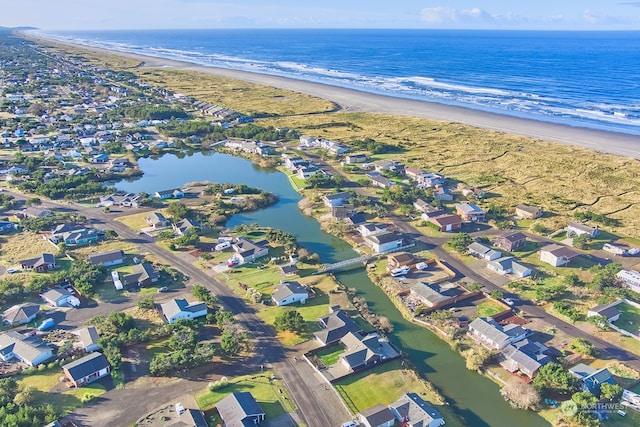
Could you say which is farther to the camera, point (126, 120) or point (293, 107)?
point (293, 107)

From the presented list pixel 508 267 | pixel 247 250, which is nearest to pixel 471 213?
pixel 508 267

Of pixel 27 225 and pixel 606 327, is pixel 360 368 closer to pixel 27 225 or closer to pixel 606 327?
pixel 606 327

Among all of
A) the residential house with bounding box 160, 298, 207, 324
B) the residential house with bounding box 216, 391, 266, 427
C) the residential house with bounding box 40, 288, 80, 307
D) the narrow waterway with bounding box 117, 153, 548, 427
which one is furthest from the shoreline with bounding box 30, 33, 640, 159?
the residential house with bounding box 40, 288, 80, 307

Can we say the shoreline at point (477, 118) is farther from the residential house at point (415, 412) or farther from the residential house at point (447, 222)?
the residential house at point (415, 412)

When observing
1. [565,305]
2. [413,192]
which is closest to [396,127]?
[413,192]

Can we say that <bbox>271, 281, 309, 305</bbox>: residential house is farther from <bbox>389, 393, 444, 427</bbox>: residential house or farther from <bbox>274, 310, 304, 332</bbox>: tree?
<bbox>389, 393, 444, 427</bbox>: residential house
